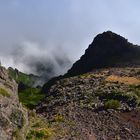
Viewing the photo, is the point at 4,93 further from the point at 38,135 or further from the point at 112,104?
the point at 112,104

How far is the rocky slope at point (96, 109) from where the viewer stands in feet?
215

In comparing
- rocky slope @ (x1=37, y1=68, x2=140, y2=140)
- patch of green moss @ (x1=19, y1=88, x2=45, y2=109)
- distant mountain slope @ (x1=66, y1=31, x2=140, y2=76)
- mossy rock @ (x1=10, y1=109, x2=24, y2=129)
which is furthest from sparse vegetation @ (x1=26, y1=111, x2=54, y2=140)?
distant mountain slope @ (x1=66, y1=31, x2=140, y2=76)

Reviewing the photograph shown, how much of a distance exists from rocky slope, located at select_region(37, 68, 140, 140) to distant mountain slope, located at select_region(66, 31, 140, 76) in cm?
3951

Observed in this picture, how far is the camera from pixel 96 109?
7600 cm

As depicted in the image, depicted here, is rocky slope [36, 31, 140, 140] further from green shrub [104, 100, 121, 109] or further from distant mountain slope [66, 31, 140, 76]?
distant mountain slope [66, 31, 140, 76]

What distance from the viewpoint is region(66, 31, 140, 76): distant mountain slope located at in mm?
139750

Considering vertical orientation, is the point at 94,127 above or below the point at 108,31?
below

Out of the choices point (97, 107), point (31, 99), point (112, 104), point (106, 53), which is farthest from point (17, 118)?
point (106, 53)

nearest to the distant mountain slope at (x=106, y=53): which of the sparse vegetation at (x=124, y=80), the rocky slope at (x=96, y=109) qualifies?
the sparse vegetation at (x=124, y=80)

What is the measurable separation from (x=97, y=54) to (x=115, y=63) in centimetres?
1815

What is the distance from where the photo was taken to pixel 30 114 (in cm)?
Result: 7238

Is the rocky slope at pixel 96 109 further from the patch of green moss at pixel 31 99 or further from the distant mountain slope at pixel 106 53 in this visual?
the distant mountain slope at pixel 106 53

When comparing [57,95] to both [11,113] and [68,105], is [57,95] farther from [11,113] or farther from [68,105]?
[11,113]

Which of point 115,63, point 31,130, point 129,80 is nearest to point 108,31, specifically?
point 115,63
